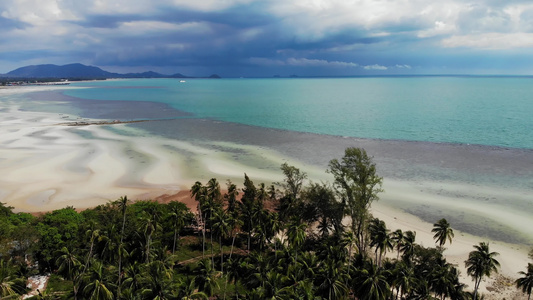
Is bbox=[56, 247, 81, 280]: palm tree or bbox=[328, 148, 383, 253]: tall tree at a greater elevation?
bbox=[328, 148, 383, 253]: tall tree

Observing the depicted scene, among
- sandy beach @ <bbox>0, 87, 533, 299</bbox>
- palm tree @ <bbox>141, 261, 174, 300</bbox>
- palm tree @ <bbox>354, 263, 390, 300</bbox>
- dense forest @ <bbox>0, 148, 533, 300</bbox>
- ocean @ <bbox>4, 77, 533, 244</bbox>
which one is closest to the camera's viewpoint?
palm tree @ <bbox>141, 261, 174, 300</bbox>

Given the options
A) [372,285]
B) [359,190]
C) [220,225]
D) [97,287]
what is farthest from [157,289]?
[359,190]

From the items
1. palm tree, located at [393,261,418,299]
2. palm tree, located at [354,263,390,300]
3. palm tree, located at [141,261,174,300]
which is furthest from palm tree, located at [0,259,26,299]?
palm tree, located at [393,261,418,299]

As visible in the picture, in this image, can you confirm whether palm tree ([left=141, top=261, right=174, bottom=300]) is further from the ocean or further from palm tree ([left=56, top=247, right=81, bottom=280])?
the ocean

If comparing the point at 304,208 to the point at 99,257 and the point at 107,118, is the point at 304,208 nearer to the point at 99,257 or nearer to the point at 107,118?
the point at 99,257

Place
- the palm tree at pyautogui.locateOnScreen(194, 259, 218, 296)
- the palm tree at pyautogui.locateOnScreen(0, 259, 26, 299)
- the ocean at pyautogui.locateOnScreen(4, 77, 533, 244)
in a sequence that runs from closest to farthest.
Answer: the palm tree at pyautogui.locateOnScreen(0, 259, 26, 299)
the palm tree at pyautogui.locateOnScreen(194, 259, 218, 296)
the ocean at pyautogui.locateOnScreen(4, 77, 533, 244)

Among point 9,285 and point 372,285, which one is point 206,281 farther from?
point 9,285

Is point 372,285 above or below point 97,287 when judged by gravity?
below
